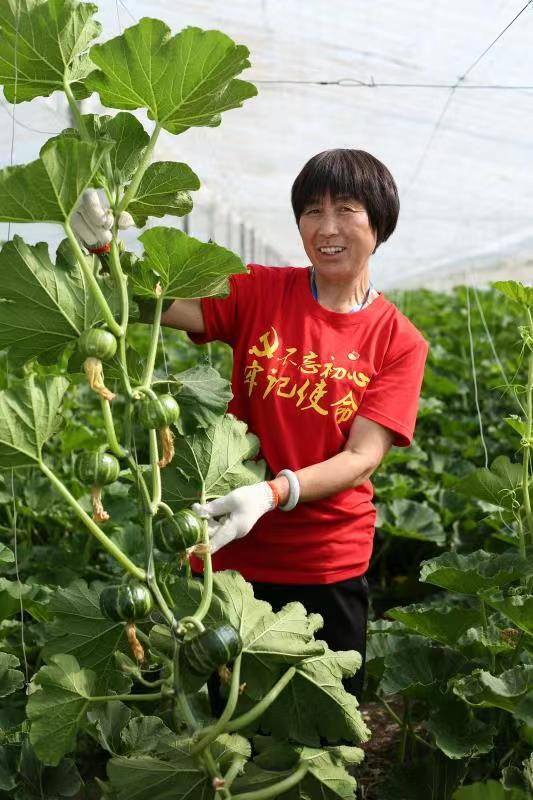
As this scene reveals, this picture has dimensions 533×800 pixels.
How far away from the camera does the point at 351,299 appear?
228 centimetres

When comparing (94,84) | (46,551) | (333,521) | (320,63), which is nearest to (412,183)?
(320,63)

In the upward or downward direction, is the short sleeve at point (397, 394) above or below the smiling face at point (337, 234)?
below

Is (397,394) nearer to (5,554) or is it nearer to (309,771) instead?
(309,771)

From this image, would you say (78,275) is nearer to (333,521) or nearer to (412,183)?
(333,521)

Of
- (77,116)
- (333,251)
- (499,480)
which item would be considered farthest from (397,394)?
(77,116)

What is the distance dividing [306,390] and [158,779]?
89 centimetres

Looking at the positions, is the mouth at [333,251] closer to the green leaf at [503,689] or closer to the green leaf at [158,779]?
the green leaf at [503,689]

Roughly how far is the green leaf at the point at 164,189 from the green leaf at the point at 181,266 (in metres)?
0.10

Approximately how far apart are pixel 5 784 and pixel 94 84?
1335mm

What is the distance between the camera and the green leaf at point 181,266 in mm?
1623

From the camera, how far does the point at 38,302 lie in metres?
1.61

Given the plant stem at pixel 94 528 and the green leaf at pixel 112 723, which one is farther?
the green leaf at pixel 112 723

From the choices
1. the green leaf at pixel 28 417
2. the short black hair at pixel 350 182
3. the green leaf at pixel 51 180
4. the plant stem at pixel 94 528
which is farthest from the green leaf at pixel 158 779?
the short black hair at pixel 350 182

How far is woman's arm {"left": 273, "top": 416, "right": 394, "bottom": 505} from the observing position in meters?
2.02
